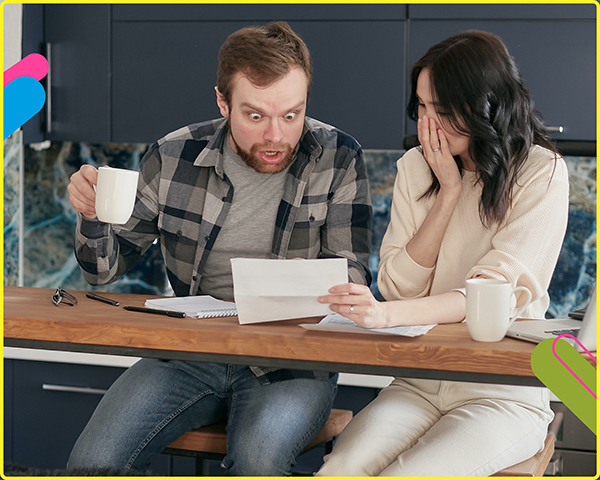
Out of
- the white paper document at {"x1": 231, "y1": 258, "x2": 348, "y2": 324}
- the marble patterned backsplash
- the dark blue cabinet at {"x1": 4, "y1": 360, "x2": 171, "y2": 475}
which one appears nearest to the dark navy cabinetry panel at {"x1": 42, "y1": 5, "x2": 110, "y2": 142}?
the marble patterned backsplash

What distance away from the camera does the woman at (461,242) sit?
1.34 meters

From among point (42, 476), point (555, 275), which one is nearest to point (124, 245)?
point (42, 476)

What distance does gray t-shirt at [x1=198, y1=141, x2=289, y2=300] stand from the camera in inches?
73.1

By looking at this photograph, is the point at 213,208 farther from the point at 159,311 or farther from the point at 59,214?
the point at 59,214

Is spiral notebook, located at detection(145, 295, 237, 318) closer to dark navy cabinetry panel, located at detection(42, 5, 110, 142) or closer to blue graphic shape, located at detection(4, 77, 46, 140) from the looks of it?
blue graphic shape, located at detection(4, 77, 46, 140)

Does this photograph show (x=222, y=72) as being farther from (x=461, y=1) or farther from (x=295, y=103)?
(x=461, y=1)

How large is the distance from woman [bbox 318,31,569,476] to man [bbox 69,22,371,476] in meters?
0.15

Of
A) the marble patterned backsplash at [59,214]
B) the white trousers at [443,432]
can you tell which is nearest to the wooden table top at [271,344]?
the white trousers at [443,432]

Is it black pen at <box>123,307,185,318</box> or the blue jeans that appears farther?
the blue jeans

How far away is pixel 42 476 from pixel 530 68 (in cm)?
204

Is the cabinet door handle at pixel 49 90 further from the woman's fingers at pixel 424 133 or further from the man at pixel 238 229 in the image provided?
the woman's fingers at pixel 424 133

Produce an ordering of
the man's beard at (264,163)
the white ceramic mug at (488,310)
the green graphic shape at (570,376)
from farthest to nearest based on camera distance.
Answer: the man's beard at (264,163)
the white ceramic mug at (488,310)
the green graphic shape at (570,376)

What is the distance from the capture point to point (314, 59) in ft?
8.47

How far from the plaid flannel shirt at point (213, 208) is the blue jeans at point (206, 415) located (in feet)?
0.94
